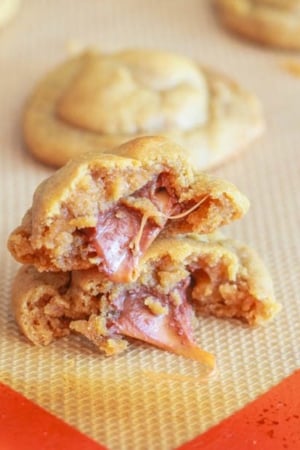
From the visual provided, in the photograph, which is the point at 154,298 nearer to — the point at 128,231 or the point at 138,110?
the point at 128,231

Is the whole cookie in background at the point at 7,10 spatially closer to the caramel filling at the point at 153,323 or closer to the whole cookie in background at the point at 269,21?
A: the whole cookie in background at the point at 269,21

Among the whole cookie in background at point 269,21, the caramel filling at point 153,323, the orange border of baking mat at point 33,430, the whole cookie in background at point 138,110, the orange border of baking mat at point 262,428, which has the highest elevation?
the whole cookie in background at point 269,21

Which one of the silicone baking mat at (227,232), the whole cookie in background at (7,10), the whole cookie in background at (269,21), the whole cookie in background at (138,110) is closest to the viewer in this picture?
the silicone baking mat at (227,232)

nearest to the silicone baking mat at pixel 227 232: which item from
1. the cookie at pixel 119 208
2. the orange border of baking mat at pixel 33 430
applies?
the orange border of baking mat at pixel 33 430

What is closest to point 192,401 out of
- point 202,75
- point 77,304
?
point 77,304

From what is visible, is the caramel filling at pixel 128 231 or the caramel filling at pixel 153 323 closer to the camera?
the caramel filling at pixel 128 231

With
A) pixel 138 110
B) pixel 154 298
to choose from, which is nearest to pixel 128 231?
pixel 154 298

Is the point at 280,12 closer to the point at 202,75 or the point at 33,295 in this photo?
the point at 202,75
